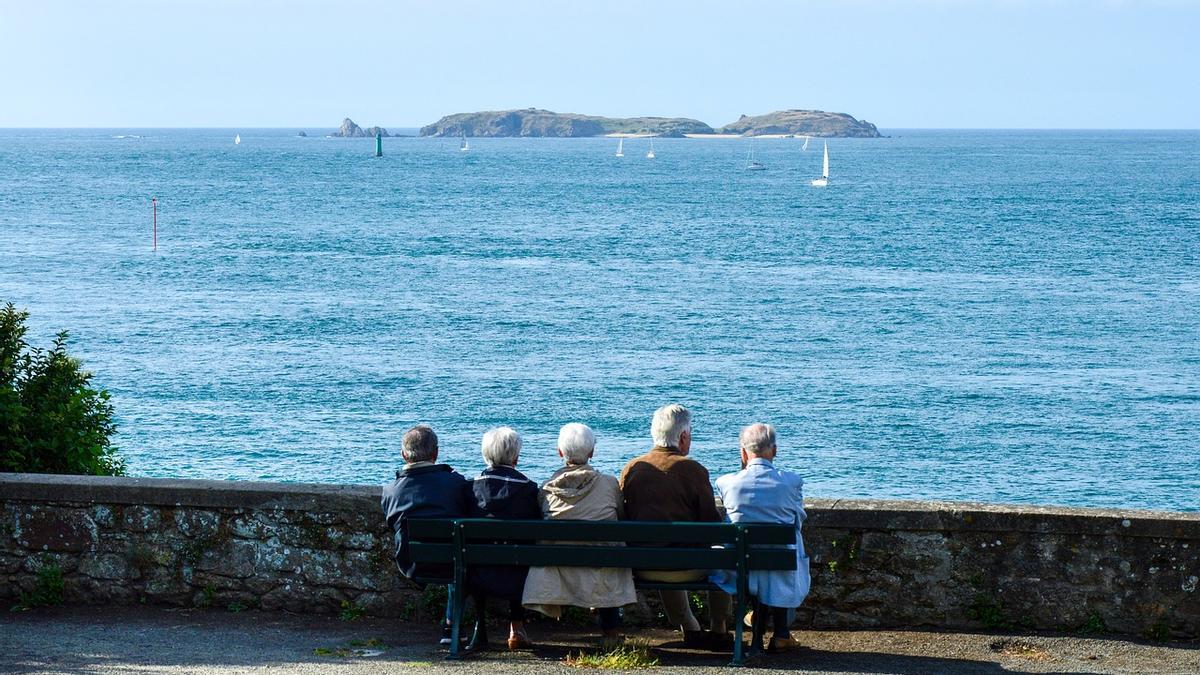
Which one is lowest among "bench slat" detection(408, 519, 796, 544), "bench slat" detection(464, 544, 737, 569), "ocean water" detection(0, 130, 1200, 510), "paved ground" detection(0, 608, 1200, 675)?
"ocean water" detection(0, 130, 1200, 510)

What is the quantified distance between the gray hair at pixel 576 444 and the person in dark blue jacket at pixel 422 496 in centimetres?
55

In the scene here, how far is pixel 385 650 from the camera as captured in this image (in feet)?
21.9

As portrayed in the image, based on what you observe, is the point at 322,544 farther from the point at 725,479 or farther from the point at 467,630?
the point at 725,479

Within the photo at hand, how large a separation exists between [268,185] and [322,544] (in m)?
122

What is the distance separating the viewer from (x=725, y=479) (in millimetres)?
6758

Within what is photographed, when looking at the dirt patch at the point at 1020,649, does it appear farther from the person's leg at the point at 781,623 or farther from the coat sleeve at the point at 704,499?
the coat sleeve at the point at 704,499

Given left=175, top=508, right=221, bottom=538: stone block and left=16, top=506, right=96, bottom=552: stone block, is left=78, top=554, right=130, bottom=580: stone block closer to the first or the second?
left=16, top=506, right=96, bottom=552: stone block

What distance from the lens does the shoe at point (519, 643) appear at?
671 cm

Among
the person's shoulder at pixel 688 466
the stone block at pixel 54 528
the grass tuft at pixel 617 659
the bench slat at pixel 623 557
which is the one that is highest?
the person's shoulder at pixel 688 466

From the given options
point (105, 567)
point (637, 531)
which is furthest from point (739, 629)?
point (105, 567)

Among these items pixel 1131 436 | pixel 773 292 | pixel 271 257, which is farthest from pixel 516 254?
pixel 1131 436

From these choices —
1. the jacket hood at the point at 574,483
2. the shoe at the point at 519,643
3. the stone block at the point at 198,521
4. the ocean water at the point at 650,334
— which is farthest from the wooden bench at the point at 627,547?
the ocean water at the point at 650,334

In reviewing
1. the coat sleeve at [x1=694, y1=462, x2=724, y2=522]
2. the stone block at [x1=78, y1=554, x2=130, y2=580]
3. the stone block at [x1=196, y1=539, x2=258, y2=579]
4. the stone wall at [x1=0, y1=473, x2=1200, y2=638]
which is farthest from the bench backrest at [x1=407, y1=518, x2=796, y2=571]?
the stone block at [x1=78, y1=554, x2=130, y2=580]

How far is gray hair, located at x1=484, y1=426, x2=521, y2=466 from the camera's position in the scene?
6.64 meters
